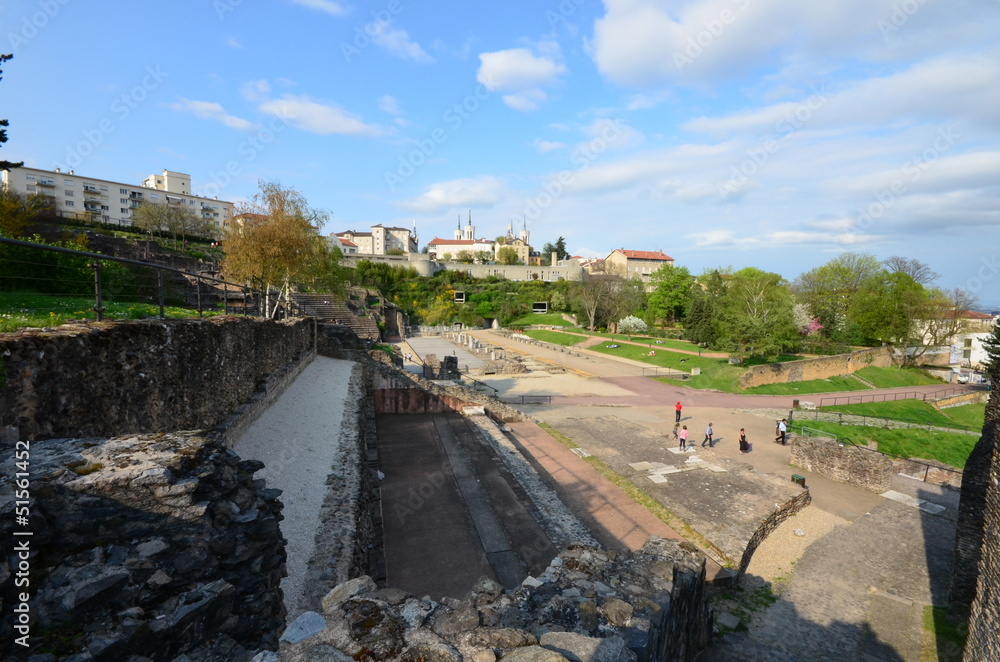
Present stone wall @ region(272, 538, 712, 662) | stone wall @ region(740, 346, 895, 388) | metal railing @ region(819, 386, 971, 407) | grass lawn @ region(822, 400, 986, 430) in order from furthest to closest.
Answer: stone wall @ region(740, 346, 895, 388)
metal railing @ region(819, 386, 971, 407)
grass lawn @ region(822, 400, 986, 430)
stone wall @ region(272, 538, 712, 662)

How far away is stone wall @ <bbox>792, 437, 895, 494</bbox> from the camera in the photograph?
44.2 feet

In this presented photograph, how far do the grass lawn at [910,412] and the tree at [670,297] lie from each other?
30105 mm

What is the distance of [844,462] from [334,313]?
106 ft

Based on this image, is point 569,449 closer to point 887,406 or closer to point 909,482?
point 909,482

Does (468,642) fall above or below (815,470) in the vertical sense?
above

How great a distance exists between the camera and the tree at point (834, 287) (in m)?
42.2

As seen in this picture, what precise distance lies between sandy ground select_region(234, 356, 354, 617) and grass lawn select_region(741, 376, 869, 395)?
25.3 metres

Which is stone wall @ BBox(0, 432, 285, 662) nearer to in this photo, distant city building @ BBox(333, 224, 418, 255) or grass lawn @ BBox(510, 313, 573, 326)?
grass lawn @ BBox(510, 313, 573, 326)

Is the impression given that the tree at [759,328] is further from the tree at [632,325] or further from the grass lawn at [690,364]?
the tree at [632,325]

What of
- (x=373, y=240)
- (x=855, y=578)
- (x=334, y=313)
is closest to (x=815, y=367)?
(x=855, y=578)

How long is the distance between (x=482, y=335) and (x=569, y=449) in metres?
41.8

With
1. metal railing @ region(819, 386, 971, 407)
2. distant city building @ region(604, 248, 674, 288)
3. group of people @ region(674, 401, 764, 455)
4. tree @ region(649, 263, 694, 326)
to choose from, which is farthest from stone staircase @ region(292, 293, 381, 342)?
distant city building @ region(604, 248, 674, 288)

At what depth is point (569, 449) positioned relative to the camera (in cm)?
1520

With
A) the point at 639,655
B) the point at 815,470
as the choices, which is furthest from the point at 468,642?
the point at 815,470
